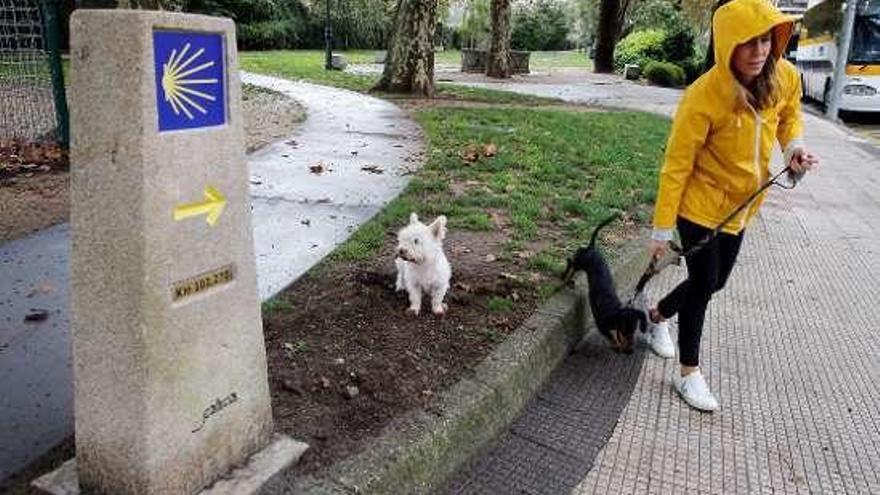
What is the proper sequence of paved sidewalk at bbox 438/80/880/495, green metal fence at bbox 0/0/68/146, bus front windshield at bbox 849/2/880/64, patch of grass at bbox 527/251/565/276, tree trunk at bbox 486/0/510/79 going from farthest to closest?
tree trunk at bbox 486/0/510/79
bus front windshield at bbox 849/2/880/64
green metal fence at bbox 0/0/68/146
patch of grass at bbox 527/251/565/276
paved sidewalk at bbox 438/80/880/495

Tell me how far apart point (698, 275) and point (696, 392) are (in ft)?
2.01

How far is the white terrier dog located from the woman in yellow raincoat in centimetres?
114

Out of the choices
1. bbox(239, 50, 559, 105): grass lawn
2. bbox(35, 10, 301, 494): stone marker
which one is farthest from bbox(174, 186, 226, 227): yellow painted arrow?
bbox(239, 50, 559, 105): grass lawn

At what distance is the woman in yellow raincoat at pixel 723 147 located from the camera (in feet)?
11.8

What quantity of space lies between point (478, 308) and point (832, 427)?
1.95 metres

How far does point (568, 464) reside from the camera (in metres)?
3.48

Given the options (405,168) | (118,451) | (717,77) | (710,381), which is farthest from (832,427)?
(405,168)

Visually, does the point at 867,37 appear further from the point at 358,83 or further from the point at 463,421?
the point at 463,421

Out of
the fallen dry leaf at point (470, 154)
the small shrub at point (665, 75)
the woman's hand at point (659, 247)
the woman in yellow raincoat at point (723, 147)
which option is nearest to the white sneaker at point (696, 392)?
the woman in yellow raincoat at point (723, 147)

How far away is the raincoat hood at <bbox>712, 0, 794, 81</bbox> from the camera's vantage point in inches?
136

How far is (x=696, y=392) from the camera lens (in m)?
4.07
